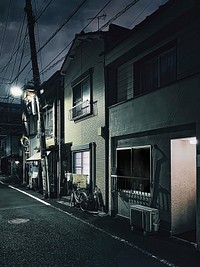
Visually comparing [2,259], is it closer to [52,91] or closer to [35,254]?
[35,254]

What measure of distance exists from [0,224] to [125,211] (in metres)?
5.06

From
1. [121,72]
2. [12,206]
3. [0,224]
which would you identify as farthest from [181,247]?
[12,206]

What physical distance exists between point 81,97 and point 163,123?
302 inches

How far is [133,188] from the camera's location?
1027 centimetres

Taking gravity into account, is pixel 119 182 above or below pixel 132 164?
below

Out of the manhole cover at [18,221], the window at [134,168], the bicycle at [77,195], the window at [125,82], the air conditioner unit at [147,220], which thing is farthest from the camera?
the bicycle at [77,195]

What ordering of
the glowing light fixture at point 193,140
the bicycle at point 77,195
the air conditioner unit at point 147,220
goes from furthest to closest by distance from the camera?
the bicycle at point 77,195
the air conditioner unit at point 147,220
the glowing light fixture at point 193,140

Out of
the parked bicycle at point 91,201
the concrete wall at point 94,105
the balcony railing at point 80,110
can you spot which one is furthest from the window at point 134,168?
the balcony railing at point 80,110

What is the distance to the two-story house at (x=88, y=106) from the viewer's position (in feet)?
40.8

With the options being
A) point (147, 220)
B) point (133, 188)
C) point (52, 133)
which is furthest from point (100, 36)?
point (52, 133)

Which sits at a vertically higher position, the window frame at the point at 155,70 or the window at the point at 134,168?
A: the window frame at the point at 155,70

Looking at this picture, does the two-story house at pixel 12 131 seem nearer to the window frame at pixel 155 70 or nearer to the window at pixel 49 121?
the window at pixel 49 121

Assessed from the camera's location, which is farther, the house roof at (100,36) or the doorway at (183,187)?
the house roof at (100,36)

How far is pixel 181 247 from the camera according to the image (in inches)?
288
